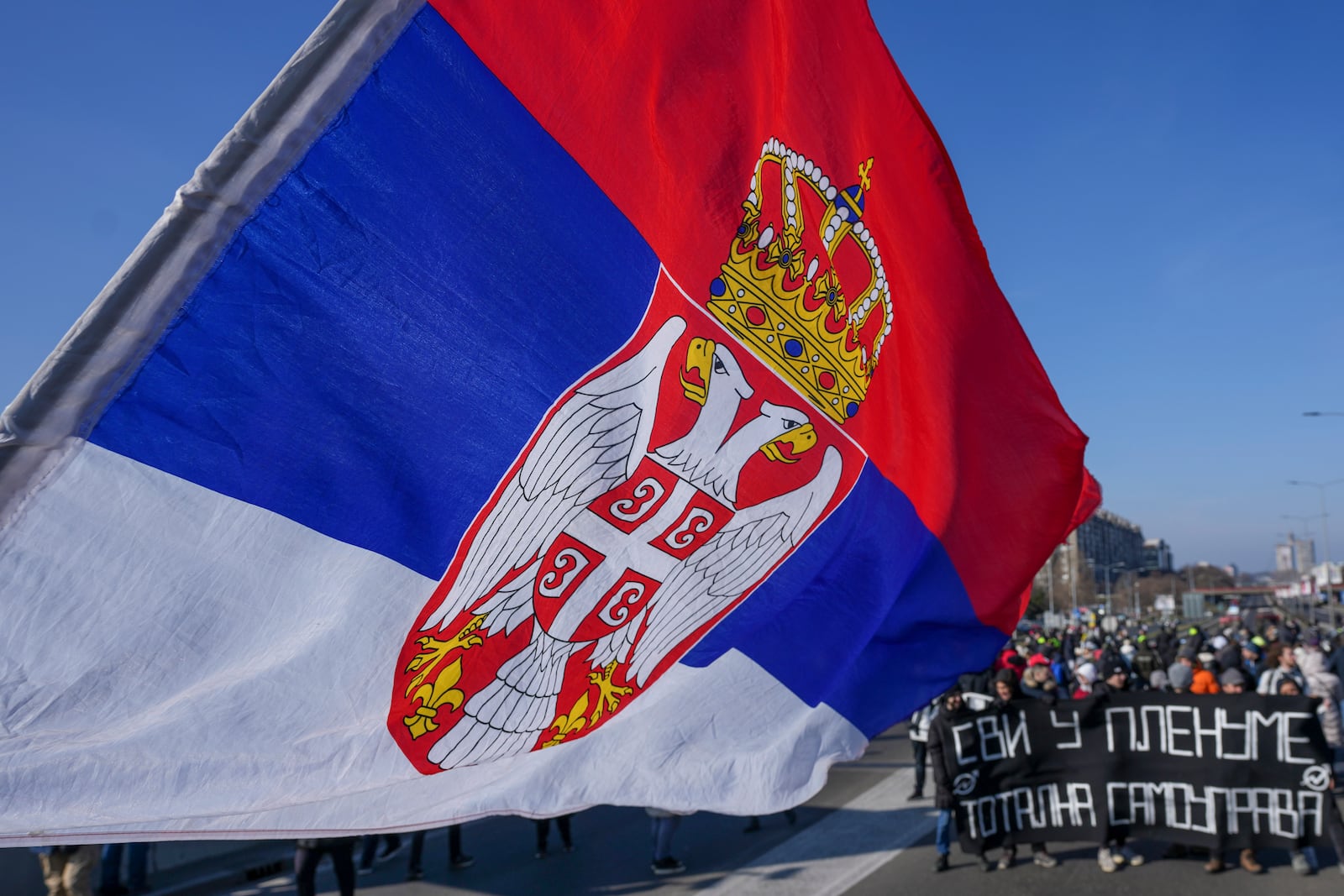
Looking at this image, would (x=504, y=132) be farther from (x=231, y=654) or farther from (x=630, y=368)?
(x=231, y=654)

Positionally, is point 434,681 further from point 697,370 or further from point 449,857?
point 449,857

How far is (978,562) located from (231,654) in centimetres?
307

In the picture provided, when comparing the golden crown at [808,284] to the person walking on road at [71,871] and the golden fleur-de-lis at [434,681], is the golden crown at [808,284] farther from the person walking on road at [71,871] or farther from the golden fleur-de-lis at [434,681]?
the person walking on road at [71,871]

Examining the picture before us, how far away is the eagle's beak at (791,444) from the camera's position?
335cm

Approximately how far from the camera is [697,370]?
312 cm

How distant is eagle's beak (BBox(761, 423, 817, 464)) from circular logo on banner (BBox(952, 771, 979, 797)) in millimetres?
5979

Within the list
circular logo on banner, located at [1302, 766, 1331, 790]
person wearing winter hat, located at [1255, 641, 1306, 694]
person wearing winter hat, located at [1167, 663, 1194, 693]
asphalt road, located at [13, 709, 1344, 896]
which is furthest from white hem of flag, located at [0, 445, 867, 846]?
person wearing winter hat, located at [1167, 663, 1194, 693]

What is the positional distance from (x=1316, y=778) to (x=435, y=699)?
8180 millimetres

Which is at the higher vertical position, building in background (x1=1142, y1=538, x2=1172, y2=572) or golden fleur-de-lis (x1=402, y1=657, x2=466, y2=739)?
building in background (x1=1142, y1=538, x2=1172, y2=572)

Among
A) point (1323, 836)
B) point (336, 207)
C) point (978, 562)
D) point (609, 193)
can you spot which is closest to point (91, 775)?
point (336, 207)

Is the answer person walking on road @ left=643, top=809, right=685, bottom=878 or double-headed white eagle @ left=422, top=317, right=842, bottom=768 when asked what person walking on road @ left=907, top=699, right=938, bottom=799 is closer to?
person walking on road @ left=643, top=809, right=685, bottom=878

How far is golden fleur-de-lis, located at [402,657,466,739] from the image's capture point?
8.17 ft

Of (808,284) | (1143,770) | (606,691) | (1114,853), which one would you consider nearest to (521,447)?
(606,691)

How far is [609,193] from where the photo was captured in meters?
2.99
